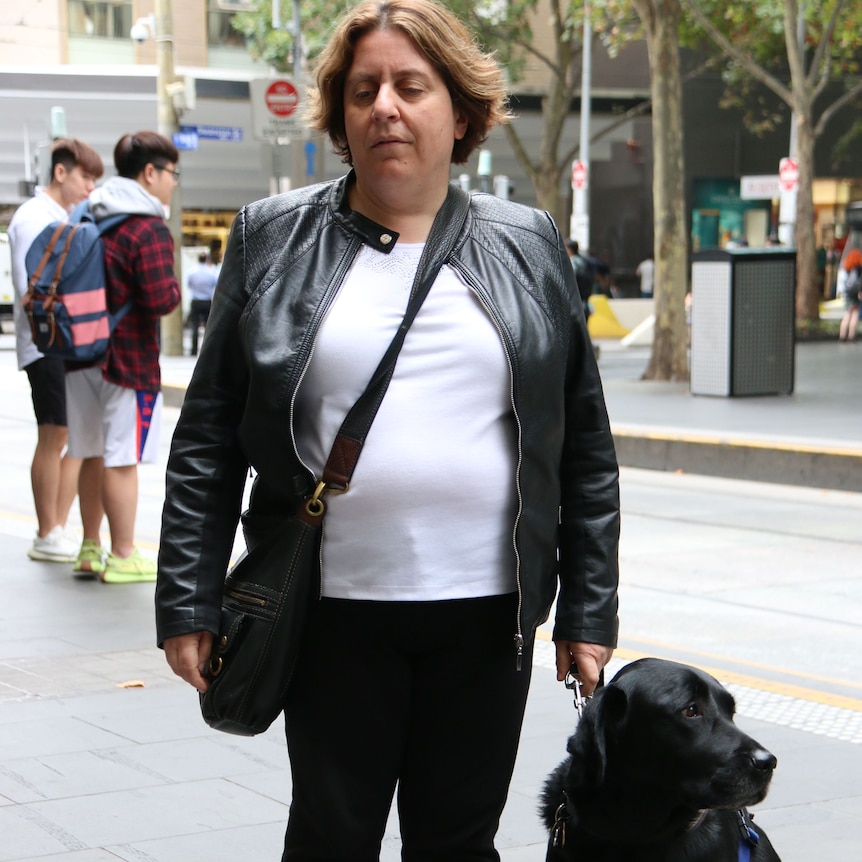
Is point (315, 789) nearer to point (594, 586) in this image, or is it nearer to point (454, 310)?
point (594, 586)

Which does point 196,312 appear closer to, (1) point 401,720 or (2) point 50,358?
(2) point 50,358

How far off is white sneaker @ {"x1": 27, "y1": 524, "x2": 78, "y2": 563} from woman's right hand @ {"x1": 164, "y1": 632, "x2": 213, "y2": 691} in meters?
5.55

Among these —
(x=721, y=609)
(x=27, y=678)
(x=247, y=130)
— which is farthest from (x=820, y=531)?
(x=247, y=130)

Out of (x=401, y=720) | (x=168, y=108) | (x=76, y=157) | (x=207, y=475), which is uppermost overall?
(x=168, y=108)

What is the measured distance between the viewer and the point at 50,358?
7.86m

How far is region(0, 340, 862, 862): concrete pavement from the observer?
4086mm

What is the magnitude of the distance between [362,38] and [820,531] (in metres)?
7.34

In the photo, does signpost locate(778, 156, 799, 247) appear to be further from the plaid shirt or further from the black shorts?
the plaid shirt

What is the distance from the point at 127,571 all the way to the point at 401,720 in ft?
16.6

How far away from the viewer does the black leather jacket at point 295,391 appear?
2.52m

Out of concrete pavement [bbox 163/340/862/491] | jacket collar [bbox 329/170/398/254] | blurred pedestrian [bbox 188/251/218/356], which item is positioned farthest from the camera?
blurred pedestrian [bbox 188/251/218/356]

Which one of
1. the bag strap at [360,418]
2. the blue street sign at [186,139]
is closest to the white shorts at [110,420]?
the bag strap at [360,418]

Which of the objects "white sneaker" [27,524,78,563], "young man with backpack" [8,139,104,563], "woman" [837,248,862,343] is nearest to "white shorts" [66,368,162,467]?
"young man with backpack" [8,139,104,563]

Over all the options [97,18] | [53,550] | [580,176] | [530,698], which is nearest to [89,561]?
[53,550]
